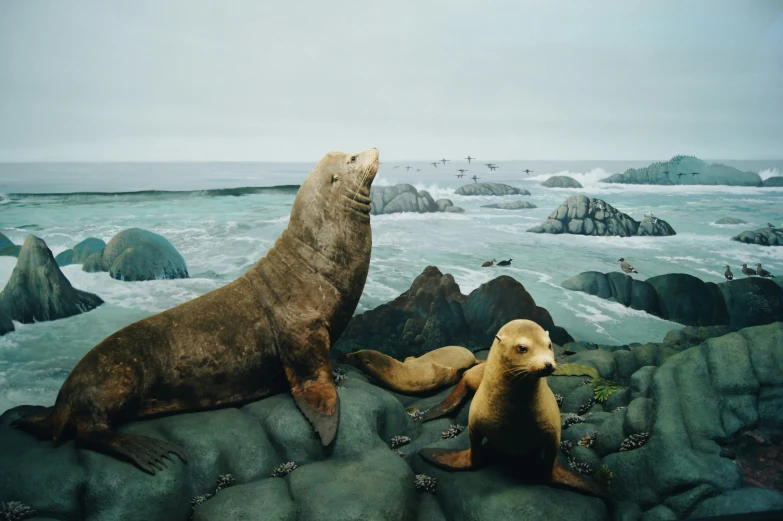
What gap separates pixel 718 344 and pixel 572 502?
227 cm

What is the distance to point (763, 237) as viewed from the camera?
6.52 metres

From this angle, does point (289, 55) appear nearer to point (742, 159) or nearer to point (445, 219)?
point (445, 219)

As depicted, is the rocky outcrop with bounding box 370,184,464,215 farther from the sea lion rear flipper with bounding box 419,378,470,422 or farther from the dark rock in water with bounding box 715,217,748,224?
the dark rock in water with bounding box 715,217,748,224

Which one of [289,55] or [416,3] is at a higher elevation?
[416,3]

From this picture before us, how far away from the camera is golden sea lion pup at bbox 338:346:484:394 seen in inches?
201

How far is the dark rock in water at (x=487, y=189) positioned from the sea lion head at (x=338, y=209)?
10.8ft

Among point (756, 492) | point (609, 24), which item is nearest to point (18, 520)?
point (756, 492)

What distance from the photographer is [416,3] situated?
249 inches

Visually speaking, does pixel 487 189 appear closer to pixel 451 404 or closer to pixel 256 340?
pixel 451 404

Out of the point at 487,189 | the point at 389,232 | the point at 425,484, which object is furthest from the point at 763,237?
the point at 425,484

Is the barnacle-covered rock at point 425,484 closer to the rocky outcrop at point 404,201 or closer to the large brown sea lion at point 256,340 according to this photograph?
the large brown sea lion at point 256,340

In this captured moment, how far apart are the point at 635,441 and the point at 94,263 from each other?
5.75 m

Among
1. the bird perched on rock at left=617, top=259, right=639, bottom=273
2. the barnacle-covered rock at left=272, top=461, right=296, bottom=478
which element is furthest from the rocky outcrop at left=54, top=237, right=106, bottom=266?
the bird perched on rock at left=617, top=259, right=639, bottom=273

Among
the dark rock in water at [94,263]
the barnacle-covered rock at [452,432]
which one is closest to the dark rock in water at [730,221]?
the barnacle-covered rock at [452,432]
